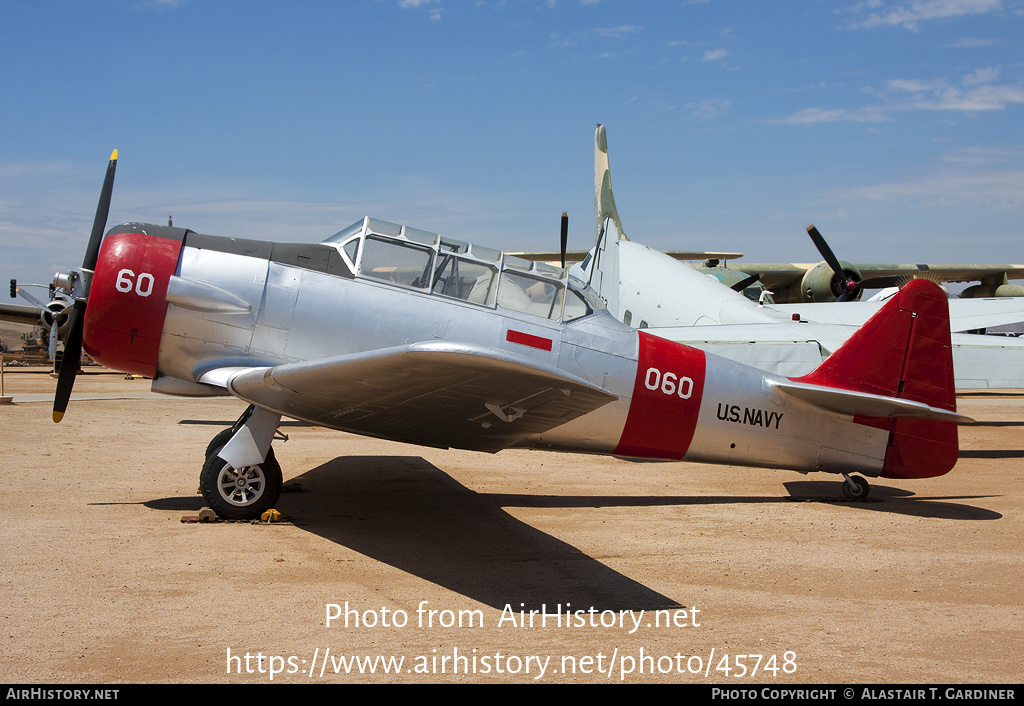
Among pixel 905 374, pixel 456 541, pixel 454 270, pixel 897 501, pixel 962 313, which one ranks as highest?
pixel 962 313

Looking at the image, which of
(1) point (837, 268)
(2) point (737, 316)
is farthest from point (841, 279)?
(2) point (737, 316)

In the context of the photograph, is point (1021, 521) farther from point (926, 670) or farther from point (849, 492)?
point (926, 670)

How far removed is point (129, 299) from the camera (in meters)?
6.32

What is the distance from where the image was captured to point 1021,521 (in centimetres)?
722

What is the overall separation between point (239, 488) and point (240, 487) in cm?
1

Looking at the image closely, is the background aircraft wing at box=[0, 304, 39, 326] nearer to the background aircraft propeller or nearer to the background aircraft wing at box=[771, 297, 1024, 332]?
the background aircraft wing at box=[771, 297, 1024, 332]

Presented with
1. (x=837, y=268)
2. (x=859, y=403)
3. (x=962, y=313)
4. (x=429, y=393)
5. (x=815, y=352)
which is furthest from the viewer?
(x=837, y=268)

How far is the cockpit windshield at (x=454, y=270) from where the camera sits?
670 centimetres

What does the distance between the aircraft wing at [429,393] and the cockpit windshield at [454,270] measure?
4.16ft

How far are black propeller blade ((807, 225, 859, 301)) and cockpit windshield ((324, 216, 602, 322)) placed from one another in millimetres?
15308

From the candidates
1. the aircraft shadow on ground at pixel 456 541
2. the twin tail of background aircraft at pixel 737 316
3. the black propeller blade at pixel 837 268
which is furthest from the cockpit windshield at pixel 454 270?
the black propeller blade at pixel 837 268

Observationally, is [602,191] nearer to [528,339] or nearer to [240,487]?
[528,339]
